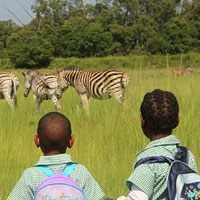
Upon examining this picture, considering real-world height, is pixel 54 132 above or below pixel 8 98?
above

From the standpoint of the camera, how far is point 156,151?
1835mm

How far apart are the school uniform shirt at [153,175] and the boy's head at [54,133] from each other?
38 centimetres

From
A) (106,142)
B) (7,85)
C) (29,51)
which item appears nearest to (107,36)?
(29,51)

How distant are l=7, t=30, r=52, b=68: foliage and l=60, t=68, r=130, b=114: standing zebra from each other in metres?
27.0

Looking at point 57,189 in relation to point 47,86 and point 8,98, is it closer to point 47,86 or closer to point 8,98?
point 47,86

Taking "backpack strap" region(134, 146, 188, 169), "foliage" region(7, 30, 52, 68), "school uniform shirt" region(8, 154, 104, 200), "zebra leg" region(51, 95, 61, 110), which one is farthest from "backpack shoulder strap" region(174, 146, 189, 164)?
"foliage" region(7, 30, 52, 68)

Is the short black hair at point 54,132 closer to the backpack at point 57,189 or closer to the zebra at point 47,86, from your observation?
the backpack at point 57,189

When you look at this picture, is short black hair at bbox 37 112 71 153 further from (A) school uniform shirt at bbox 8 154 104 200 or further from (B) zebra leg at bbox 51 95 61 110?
(B) zebra leg at bbox 51 95 61 110

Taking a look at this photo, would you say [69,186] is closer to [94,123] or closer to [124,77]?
[94,123]

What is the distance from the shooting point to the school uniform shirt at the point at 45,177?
5.68 ft

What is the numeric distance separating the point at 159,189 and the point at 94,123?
383 centimetres

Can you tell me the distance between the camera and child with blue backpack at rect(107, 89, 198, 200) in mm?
1718

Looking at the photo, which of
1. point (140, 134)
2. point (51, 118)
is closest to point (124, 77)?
point (140, 134)

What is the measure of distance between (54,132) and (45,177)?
22cm
